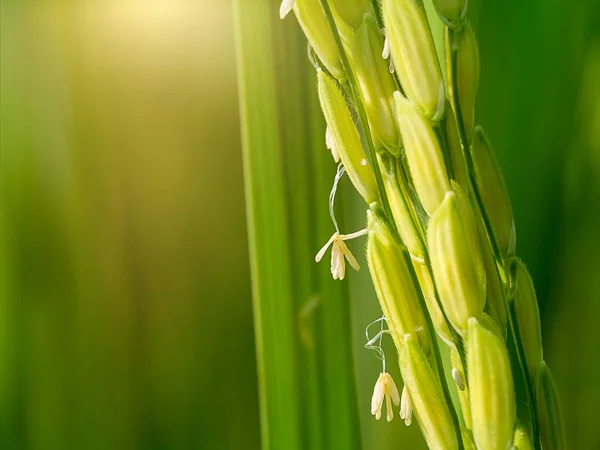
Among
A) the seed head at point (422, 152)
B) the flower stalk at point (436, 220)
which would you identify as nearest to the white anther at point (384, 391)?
the flower stalk at point (436, 220)

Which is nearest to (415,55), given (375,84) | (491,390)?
(375,84)

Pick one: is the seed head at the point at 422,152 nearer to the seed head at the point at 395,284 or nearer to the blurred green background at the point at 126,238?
the seed head at the point at 395,284

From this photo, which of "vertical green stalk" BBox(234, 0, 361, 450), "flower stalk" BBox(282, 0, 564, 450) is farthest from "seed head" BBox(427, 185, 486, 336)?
"vertical green stalk" BBox(234, 0, 361, 450)

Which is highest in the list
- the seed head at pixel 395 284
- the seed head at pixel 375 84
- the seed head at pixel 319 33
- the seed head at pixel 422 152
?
the seed head at pixel 319 33

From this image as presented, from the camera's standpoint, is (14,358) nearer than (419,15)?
No

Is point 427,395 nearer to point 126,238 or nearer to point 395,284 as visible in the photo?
point 395,284

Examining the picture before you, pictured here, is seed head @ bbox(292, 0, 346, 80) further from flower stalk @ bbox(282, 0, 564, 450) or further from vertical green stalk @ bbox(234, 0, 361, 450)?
vertical green stalk @ bbox(234, 0, 361, 450)

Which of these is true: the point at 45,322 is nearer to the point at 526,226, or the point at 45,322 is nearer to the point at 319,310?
the point at 319,310

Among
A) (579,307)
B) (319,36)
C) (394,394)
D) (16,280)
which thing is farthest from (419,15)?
(16,280)
